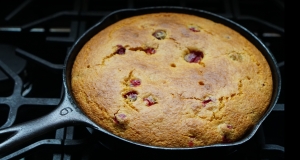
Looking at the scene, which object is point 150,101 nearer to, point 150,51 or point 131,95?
point 131,95

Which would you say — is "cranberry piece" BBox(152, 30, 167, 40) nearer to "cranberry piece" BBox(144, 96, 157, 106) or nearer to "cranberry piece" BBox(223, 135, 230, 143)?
"cranberry piece" BBox(144, 96, 157, 106)

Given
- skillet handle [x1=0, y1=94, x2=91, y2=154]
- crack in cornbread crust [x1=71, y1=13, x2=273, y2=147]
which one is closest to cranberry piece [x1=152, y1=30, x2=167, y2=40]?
crack in cornbread crust [x1=71, y1=13, x2=273, y2=147]

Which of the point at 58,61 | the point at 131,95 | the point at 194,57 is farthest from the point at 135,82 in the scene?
the point at 58,61

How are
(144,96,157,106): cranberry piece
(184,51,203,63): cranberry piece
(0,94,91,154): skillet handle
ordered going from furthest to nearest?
1. (184,51,203,63): cranberry piece
2. (144,96,157,106): cranberry piece
3. (0,94,91,154): skillet handle

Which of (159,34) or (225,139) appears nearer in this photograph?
(225,139)

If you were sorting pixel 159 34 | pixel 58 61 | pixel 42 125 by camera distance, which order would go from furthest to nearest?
pixel 58 61, pixel 159 34, pixel 42 125

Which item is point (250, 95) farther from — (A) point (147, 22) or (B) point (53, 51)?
(B) point (53, 51)
